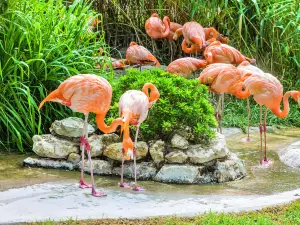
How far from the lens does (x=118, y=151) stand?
562cm

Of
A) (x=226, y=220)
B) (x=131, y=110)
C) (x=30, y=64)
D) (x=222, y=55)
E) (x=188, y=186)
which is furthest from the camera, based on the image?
(x=222, y=55)

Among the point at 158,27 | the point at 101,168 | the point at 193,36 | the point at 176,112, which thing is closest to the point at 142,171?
the point at 101,168

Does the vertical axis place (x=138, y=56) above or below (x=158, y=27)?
below

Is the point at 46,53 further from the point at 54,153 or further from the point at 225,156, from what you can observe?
the point at 225,156

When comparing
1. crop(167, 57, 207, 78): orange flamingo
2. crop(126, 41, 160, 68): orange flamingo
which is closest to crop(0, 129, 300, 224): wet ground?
crop(167, 57, 207, 78): orange flamingo

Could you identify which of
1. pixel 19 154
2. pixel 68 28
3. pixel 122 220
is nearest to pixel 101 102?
pixel 122 220

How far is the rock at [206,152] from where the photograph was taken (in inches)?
221

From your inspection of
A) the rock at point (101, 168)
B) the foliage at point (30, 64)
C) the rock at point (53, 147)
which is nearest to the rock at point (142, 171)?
the rock at point (101, 168)

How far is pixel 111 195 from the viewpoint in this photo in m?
4.88

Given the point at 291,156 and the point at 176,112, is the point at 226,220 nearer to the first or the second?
the point at 176,112

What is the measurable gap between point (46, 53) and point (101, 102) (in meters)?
1.85

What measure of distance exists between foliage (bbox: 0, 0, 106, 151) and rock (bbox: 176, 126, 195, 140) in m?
1.44

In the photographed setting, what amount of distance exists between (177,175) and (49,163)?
1.23 metres

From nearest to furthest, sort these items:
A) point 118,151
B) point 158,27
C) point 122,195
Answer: point 122,195, point 118,151, point 158,27
